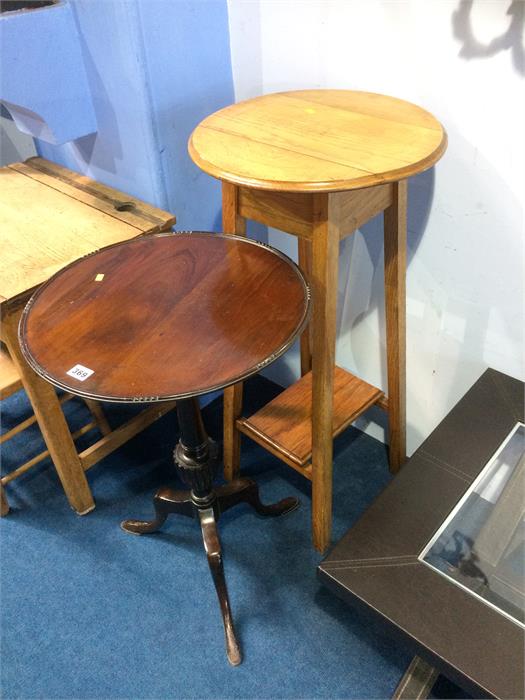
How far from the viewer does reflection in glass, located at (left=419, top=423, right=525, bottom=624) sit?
48.5 inches

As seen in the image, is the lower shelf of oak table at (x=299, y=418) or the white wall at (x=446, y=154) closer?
the white wall at (x=446, y=154)

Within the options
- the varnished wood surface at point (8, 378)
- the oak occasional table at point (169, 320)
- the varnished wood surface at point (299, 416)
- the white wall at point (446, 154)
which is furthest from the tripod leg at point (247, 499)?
the varnished wood surface at point (8, 378)

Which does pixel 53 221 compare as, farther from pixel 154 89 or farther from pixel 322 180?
pixel 322 180

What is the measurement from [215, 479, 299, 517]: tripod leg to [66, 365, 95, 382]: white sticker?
0.84 meters

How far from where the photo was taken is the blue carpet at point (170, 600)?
4.93 ft

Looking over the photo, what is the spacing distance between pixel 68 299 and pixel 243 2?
101 cm

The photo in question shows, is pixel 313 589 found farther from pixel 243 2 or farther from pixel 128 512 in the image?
pixel 243 2

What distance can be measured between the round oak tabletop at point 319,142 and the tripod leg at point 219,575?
3.37ft

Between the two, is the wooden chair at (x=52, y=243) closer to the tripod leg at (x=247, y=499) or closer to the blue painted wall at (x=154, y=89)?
the blue painted wall at (x=154, y=89)

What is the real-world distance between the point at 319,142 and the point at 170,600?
1.35 m

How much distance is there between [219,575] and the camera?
1588 millimetres

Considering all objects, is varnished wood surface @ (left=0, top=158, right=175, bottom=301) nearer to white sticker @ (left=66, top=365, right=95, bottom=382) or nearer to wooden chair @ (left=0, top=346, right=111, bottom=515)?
wooden chair @ (left=0, top=346, right=111, bottom=515)

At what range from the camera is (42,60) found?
5.09ft

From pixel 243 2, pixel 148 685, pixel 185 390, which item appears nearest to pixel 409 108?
pixel 243 2
